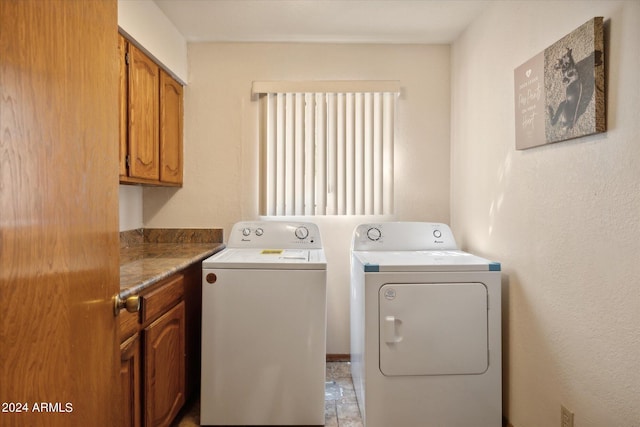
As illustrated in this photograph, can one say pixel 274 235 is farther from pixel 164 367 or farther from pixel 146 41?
pixel 146 41

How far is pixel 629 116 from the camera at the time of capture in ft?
3.88

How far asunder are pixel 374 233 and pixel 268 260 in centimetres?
79

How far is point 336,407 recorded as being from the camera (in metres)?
2.12

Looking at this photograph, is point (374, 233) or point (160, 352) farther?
point (374, 233)

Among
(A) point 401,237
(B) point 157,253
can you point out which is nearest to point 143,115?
(B) point 157,253

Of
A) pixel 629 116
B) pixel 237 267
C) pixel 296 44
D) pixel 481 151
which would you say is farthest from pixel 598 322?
pixel 296 44

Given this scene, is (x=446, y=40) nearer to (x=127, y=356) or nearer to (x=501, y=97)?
(x=501, y=97)

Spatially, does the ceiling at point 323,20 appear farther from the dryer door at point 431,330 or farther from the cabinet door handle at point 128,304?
the cabinet door handle at point 128,304

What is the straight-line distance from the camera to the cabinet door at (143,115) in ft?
6.34

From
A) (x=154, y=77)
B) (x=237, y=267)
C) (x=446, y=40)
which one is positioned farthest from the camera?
(x=446, y=40)

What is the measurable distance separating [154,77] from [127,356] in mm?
1584

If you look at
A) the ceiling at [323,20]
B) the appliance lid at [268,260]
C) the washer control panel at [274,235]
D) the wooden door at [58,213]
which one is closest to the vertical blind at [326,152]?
the washer control panel at [274,235]

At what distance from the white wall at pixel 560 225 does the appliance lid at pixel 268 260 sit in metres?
0.98

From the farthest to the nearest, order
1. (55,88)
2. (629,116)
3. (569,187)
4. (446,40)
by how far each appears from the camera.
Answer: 1. (446,40)
2. (569,187)
3. (629,116)
4. (55,88)
